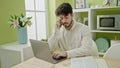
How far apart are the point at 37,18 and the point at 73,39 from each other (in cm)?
162

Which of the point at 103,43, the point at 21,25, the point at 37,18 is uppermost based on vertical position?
the point at 37,18

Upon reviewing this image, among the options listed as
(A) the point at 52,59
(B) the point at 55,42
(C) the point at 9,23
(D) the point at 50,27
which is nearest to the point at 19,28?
(C) the point at 9,23

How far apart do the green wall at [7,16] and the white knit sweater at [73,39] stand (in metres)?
0.79

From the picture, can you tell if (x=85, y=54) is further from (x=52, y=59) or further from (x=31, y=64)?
(x=31, y=64)

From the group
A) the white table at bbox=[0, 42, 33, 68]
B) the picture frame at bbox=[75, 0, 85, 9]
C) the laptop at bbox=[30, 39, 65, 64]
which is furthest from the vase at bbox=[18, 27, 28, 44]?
the picture frame at bbox=[75, 0, 85, 9]

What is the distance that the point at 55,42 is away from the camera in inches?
75.0

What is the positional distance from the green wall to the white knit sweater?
31.3 inches

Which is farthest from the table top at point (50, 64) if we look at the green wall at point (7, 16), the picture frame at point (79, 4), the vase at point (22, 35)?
the picture frame at point (79, 4)

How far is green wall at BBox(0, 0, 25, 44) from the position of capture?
2.29 metres

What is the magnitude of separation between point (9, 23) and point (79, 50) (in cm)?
127

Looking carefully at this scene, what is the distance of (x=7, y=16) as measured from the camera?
2381 mm

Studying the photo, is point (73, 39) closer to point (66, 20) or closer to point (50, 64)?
point (66, 20)

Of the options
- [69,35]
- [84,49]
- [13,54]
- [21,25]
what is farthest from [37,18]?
[84,49]

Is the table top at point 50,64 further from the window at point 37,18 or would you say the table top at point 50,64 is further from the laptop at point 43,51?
the window at point 37,18
